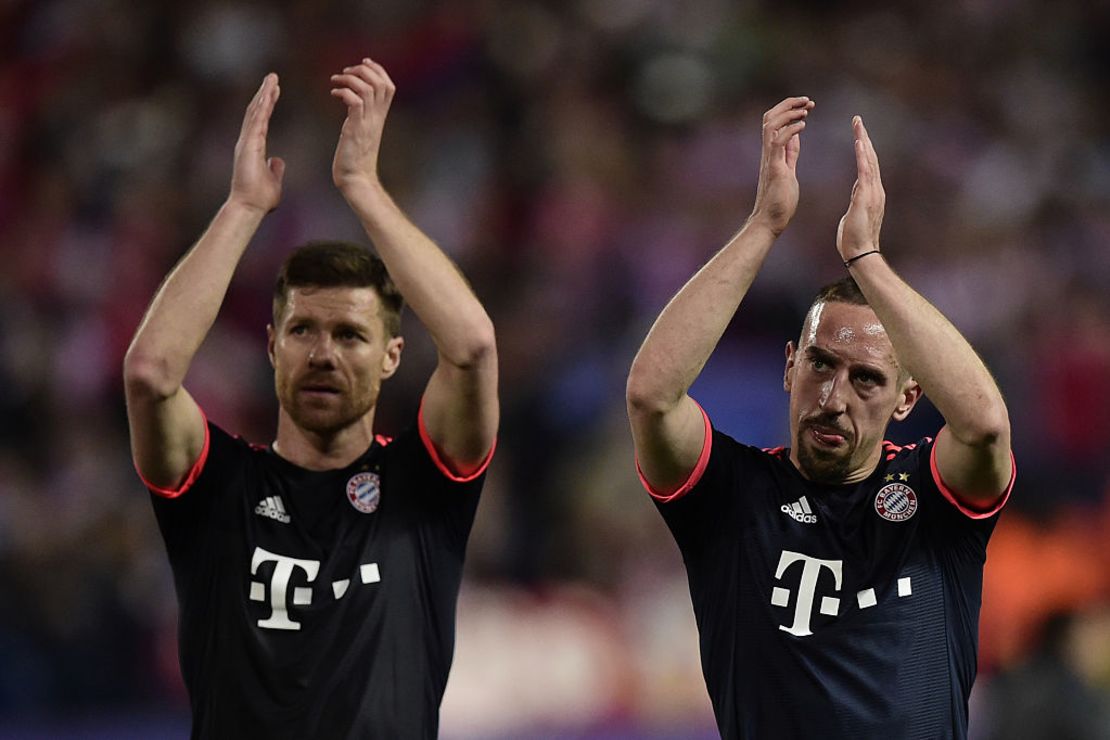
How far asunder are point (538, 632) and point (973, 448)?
4786 mm

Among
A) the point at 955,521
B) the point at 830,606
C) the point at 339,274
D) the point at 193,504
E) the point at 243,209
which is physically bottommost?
the point at 830,606

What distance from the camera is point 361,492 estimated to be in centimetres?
477

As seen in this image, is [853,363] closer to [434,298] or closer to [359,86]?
[434,298]

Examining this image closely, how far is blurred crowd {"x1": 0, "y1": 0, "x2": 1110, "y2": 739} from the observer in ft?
28.3

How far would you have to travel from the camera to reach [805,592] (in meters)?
4.48

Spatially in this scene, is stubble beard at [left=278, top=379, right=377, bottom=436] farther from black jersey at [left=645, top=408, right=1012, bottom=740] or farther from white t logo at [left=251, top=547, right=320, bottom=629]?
black jersey at [left=645, top=408, right=1012, bottom=740]

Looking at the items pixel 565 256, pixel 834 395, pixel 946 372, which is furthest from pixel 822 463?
pixel 565 256

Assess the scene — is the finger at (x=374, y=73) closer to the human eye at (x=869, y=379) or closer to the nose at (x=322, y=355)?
the nose at (x=322, y=355)

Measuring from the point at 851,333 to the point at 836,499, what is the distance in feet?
1.52

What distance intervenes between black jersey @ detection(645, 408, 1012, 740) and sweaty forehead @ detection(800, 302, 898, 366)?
0.33 m

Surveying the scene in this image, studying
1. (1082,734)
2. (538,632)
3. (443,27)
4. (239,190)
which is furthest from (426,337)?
(239,190)

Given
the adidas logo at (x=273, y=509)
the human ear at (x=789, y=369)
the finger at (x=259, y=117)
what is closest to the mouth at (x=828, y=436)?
the human ear at (x=789, y=369)

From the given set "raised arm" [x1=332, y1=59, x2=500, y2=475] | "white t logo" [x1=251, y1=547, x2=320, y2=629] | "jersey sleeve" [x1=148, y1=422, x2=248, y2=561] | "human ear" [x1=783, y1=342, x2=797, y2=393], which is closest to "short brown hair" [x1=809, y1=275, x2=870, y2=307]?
"human ear" [x1=783, y1=342, x2=797, y2=393]

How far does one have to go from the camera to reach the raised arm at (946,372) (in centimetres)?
434
